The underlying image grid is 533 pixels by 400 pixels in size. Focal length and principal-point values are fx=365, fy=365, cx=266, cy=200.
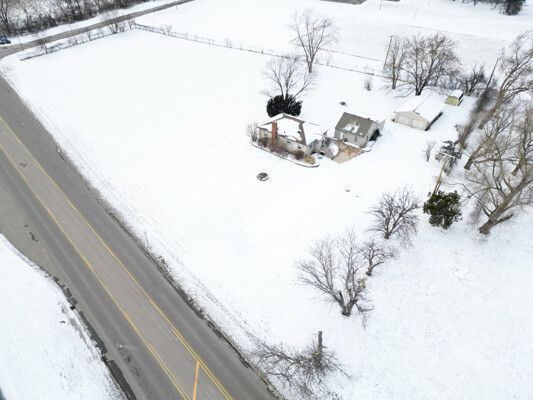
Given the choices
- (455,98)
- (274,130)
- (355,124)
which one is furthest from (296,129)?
(455,98)

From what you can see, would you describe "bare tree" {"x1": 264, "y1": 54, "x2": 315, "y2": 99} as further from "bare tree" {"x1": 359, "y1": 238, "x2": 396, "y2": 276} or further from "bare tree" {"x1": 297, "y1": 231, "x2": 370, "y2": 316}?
"bare tree" {"x1": 359, "y1": 238, "x2": 396, "y2": 276}

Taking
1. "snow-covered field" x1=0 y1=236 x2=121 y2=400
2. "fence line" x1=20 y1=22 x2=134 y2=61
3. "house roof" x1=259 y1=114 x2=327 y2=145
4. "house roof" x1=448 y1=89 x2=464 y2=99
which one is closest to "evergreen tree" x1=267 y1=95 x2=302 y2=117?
"house roof" x1=259 y1=114 x2=327 y2=145

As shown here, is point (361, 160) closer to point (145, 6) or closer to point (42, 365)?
point (42, 365)

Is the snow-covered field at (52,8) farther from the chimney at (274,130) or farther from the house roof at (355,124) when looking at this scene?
the house roof at (355,124)

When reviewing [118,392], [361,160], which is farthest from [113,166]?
[361,160]

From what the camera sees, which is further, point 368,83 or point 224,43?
point 224,43

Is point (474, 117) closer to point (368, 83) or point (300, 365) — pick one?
point (368, 83)
